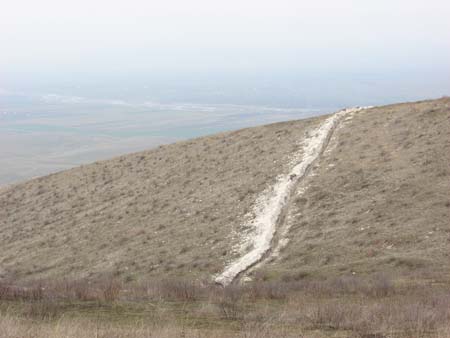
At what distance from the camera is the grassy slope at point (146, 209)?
24.0 meters

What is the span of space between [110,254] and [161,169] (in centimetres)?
1506

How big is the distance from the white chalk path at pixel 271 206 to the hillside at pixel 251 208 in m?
0.46

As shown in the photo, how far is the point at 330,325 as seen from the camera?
984 cm

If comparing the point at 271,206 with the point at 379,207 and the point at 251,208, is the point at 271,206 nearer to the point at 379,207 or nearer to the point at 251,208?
the point at 251,208

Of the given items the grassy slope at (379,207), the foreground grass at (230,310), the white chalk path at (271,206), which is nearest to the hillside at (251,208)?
the grassy slope at (379,207)

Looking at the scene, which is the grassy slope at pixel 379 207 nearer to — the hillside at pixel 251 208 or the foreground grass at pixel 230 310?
the hillside at pixel 251 208

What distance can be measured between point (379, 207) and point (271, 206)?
17.6 feet

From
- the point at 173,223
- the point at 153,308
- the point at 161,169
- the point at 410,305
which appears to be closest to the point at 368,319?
the point at 410,305

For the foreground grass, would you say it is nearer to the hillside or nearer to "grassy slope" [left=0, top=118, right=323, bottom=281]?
the hillside

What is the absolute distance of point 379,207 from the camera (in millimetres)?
23266

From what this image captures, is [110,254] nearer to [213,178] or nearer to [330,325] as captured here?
[213,178]

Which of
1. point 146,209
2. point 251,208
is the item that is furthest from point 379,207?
point 146,209

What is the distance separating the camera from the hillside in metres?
20.2

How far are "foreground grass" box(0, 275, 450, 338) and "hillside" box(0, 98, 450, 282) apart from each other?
4.03 metres
